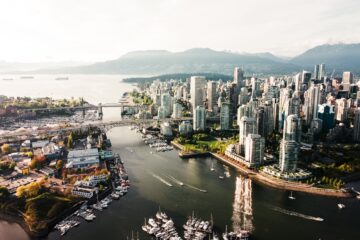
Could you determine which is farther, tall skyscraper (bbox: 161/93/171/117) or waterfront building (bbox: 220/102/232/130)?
tall skyscraper (bbox: 161/93/171/117)

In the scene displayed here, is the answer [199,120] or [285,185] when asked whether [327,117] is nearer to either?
[199,120]

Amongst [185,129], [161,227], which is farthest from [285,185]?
[185,129]

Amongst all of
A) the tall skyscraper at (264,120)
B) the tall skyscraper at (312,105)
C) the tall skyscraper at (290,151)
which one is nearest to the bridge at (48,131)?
the tall skyscraper at (264,120)

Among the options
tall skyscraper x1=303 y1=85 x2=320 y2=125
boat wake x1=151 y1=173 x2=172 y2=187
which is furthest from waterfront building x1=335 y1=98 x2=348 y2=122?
boat wake x1=151 y1=173 x2=172 y2=187

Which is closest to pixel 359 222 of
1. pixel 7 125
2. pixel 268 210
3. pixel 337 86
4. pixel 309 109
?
pixel 268 210

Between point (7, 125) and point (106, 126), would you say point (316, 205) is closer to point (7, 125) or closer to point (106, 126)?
point (106, 126)

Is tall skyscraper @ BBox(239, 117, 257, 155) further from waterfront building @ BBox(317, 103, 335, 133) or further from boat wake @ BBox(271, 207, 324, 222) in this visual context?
waterfront building @ BBox(317, 103, 335, 133)

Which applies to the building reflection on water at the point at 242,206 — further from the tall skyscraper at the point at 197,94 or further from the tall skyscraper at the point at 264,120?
the tall skyscraper at the point at 197,94
